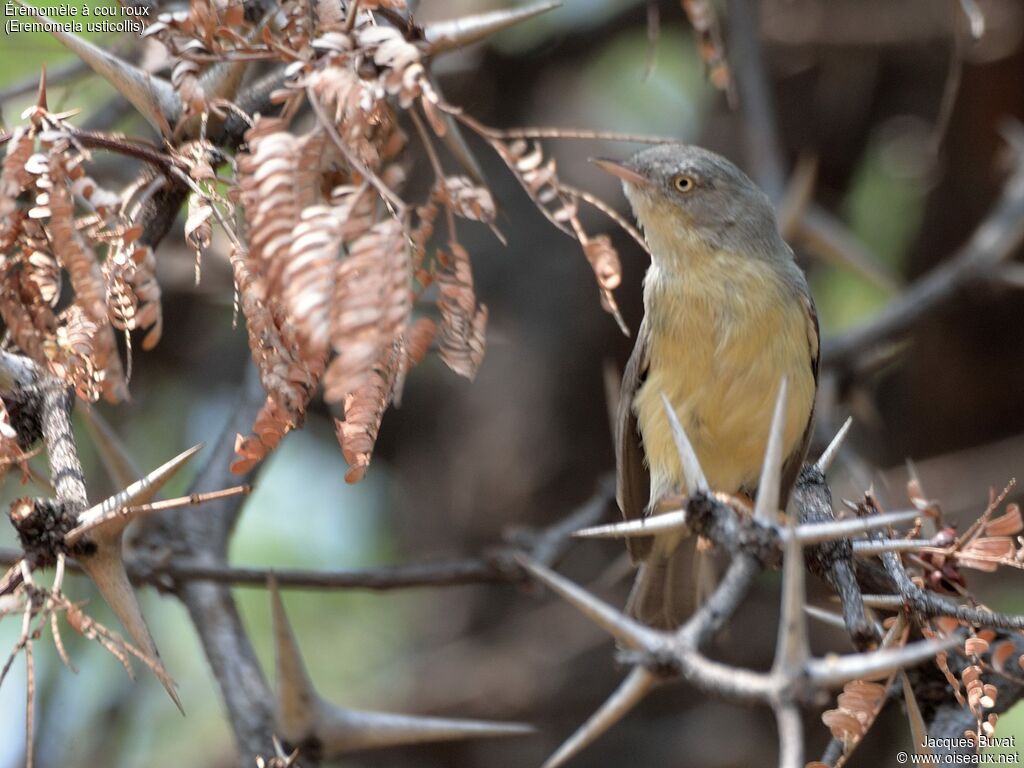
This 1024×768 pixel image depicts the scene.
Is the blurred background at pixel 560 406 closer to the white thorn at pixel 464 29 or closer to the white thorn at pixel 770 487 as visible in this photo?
the white thorn at pixel 464 29

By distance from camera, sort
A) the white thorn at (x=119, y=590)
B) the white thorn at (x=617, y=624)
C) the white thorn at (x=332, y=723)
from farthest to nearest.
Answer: the white thorn at (x=332, y=723)
the white thorn at (x=119, y=590)
the white thorn at (x=617, y=624)

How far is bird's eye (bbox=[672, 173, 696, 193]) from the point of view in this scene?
4531 mm

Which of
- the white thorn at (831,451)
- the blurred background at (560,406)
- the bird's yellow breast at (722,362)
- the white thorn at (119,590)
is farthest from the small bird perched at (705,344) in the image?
the white thorn at (119,590)

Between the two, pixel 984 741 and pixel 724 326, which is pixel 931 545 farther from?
pixel 724 326

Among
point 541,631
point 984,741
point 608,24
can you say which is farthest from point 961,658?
point 608,24

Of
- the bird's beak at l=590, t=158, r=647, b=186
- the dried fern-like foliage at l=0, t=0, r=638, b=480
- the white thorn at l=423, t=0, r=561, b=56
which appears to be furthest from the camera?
the bird's beak at l=590, t=158, r=647, b=186

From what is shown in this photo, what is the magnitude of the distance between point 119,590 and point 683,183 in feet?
9.95

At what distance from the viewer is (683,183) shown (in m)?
4.54

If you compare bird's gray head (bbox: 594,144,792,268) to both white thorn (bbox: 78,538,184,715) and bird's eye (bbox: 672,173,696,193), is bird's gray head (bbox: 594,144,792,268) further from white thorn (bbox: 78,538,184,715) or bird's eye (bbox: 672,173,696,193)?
white thorn (bbox: 78,538,184,715)

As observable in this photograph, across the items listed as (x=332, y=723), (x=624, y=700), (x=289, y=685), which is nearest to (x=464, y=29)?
(x=624, y=700)

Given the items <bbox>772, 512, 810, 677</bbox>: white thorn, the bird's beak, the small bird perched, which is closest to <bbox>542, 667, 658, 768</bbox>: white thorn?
<bbox>772, 512, 810, 677</bbox>: white thorn

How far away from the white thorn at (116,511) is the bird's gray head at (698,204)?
279 centimetres

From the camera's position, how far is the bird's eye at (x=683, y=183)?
4.53m

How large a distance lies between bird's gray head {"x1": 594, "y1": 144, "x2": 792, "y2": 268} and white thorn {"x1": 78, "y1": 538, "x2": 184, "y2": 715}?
9.23 feet
